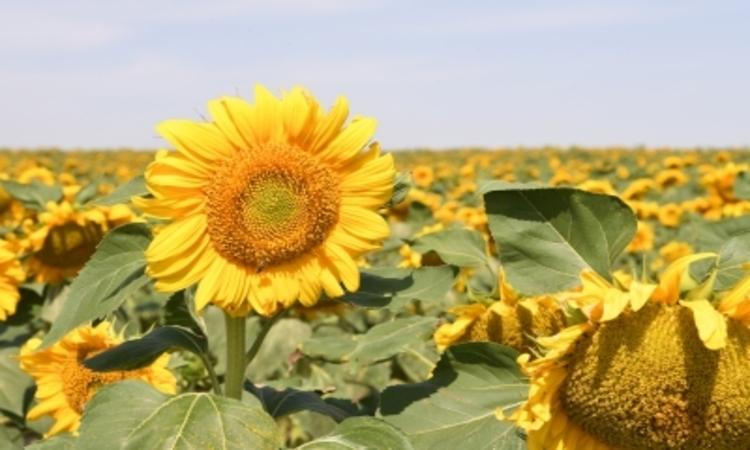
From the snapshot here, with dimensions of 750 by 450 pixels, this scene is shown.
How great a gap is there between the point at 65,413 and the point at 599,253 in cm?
167

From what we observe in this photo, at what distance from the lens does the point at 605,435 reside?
1.45 m

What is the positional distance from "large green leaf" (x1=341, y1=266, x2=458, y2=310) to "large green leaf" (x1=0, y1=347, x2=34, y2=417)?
1.62m

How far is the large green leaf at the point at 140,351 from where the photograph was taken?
184cm

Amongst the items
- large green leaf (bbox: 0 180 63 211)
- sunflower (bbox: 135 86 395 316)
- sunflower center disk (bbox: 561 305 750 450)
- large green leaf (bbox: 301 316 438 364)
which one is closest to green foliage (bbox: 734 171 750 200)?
large green leaf (bbox: 301 316 438 364)

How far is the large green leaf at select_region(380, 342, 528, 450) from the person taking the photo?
1544 mm

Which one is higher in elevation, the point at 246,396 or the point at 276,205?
the point at 276,205

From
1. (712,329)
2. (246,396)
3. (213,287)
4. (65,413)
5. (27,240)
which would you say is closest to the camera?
(712,329)

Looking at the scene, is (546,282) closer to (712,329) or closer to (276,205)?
(712,329)

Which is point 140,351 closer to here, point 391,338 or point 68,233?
point 391,338

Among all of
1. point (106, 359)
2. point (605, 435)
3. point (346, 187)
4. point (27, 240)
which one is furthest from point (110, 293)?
point (27, 240)

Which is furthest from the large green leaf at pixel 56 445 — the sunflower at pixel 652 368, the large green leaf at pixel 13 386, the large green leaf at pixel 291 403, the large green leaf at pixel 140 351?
the large green leaf at pixel 13 386

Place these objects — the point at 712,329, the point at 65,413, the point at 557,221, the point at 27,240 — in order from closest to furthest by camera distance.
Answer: the point at 712,329 → the point at 557,221 → the point at 65,413 → the point at 27,240

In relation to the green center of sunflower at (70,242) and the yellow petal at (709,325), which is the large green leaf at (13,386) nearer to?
the green center of sunflower at (70,242)

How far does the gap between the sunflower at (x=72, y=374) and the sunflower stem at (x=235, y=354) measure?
0.69 meters
